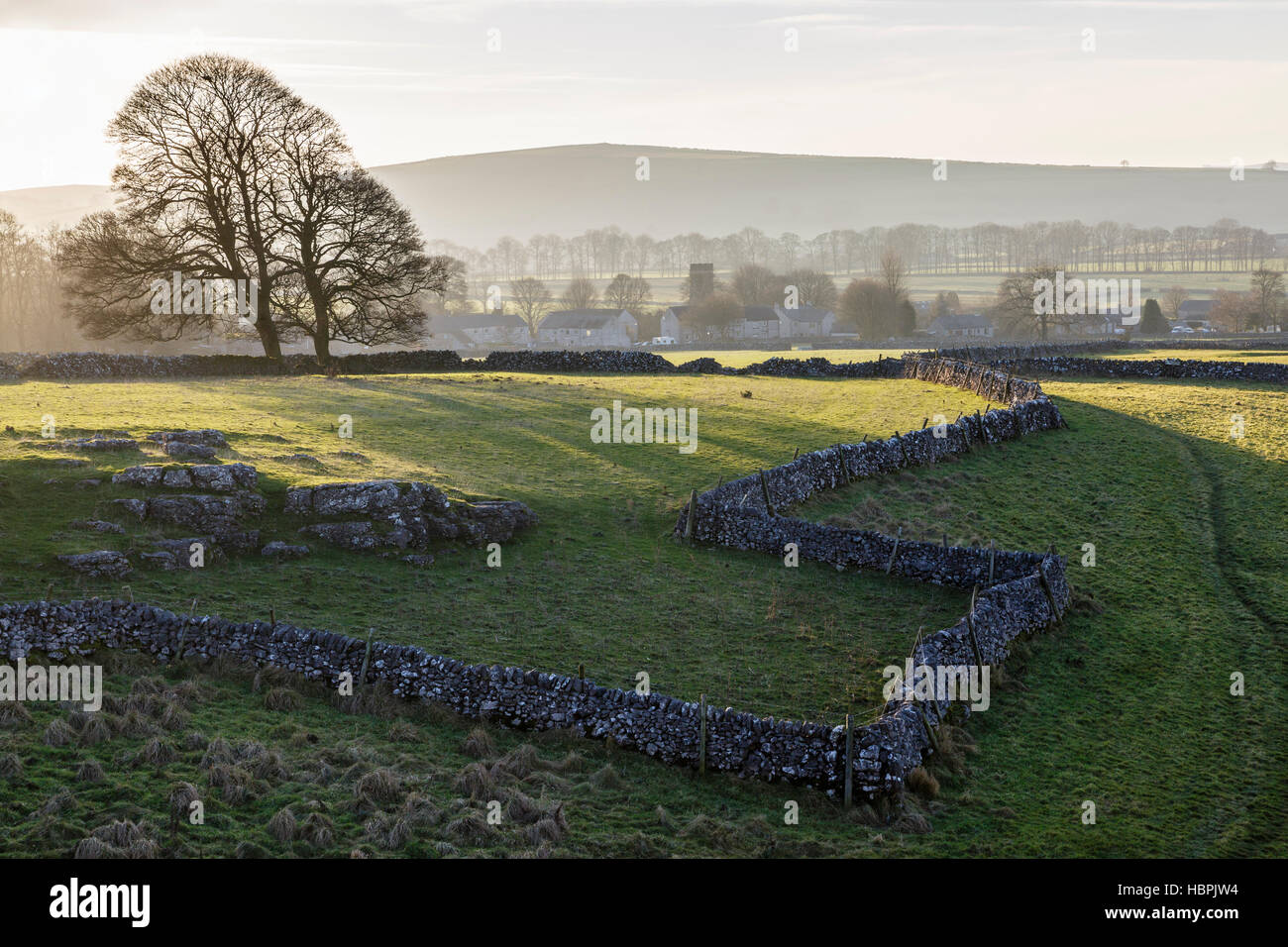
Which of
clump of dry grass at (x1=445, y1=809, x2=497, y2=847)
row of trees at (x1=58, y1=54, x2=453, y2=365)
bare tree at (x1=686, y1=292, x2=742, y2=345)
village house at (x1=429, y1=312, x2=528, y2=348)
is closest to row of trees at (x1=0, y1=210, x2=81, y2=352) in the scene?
row of trees at (x1=58, y1=54, x2=453, y2=365)

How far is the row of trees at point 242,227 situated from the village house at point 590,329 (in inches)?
2958

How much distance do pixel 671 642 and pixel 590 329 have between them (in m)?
111

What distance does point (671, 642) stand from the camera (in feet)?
60.6

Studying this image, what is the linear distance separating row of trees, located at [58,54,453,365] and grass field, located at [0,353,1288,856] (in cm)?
1172

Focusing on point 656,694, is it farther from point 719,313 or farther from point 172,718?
point 719,313

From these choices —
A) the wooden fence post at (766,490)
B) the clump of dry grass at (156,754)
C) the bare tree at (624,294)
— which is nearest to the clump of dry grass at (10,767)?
Answer: the clump of dry grass at (156,754)

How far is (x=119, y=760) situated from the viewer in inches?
497

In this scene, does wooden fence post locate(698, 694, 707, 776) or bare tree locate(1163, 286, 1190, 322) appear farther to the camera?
bare tree locate(1163, 286, 1190, 322)

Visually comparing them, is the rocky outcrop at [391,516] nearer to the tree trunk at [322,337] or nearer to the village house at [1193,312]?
the tree trunk at [322,337]

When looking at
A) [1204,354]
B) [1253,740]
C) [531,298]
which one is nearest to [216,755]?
[1253,740]

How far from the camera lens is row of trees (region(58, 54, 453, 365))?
147 feet

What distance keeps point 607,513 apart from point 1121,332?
334 ft

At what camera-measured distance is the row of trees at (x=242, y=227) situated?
4481 centimetres

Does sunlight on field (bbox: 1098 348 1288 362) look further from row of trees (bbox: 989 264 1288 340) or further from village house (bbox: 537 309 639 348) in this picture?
village house (bbox: 537 309 639 348)
